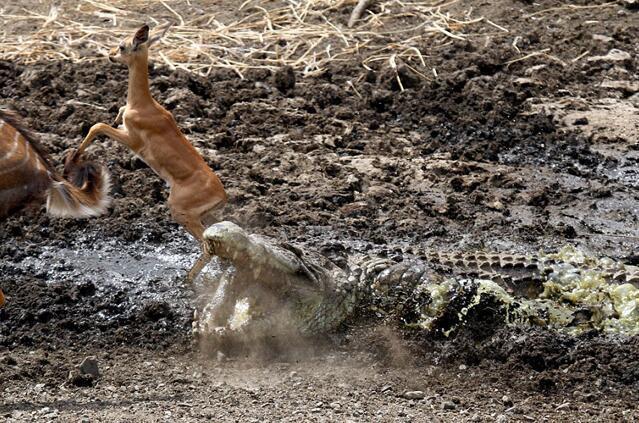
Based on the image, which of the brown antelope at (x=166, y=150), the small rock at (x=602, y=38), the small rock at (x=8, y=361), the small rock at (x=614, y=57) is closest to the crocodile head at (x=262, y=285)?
the brown antelope at (x=166, y=150)

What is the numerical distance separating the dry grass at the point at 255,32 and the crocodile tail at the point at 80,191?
9.48ft

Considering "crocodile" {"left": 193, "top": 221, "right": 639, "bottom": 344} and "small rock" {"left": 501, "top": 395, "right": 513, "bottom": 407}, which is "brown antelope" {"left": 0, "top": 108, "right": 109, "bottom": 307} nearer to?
"crocodile" {"left": 193, "top": 221, "right": 639, "bottom": 344}

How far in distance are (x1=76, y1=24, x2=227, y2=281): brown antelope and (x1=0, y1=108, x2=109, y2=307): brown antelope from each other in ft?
1.09

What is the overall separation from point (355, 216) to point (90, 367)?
240 cm

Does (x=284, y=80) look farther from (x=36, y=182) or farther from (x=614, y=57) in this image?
(x=36, y=182)

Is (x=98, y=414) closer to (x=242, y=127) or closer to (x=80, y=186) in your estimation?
(x=80, y=186)

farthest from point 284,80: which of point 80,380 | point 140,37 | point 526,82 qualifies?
point 80,380

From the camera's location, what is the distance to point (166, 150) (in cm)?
752

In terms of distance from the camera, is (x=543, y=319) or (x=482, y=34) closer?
(x=543, y=319)

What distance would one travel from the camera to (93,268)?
784 centimetres

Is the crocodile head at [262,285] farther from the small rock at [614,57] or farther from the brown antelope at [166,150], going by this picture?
the small rock at [614,57]

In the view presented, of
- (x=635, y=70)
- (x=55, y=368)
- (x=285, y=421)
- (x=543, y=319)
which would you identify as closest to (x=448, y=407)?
(x=285, y=421)

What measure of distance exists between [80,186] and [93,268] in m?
0.74

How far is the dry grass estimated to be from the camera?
1034cm
